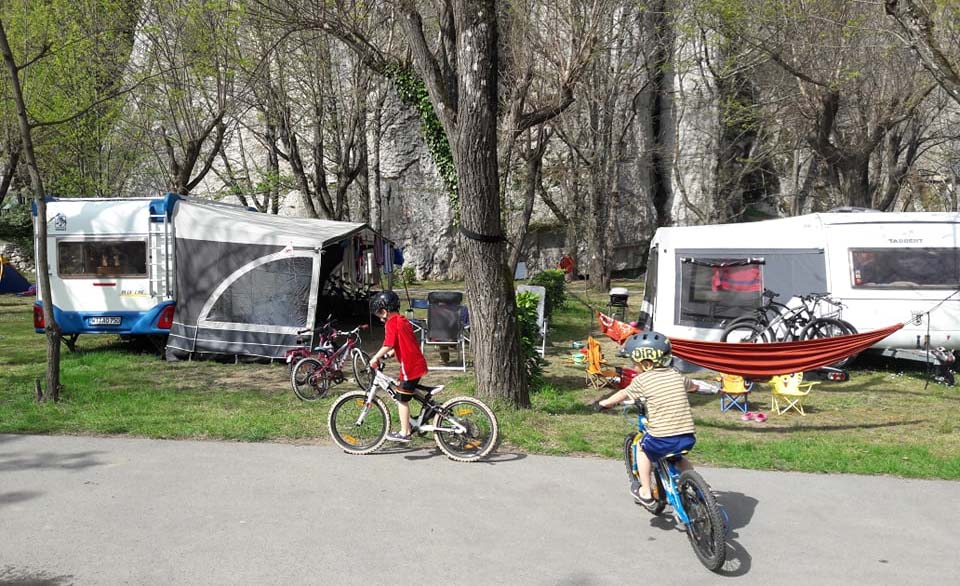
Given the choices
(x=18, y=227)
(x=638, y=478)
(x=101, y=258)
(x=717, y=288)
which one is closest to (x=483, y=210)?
(x=638, y=478)

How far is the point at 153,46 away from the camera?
1895 centimetres

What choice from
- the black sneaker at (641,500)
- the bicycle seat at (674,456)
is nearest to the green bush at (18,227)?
the black sneaker at (641,500)

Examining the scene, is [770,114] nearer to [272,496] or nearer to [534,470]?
[534,470]

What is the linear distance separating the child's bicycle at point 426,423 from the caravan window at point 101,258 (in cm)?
787

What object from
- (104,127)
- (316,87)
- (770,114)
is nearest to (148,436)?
(316,87)

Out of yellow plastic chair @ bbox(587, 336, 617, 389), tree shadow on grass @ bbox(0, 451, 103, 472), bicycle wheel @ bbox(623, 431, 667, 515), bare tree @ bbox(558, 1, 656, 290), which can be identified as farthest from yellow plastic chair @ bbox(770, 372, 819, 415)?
bare tree @ bbox(558, 1, 656, 290)

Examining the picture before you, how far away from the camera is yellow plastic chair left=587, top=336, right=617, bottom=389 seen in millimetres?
11055

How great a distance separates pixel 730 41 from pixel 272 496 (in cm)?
1816

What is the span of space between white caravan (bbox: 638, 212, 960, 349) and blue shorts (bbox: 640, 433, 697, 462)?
26.4ft

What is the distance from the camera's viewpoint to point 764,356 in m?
9.16

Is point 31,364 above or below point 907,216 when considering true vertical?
below

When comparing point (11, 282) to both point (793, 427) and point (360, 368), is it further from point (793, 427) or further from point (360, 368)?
point (793, 427)

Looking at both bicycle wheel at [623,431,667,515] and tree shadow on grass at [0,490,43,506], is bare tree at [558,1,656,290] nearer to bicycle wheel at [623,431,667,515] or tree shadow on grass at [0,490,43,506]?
bicycle wheel at [623,431,667,515]

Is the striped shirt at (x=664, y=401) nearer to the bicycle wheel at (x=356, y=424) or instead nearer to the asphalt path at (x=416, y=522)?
the asphalt path at (x=416, y=522)
